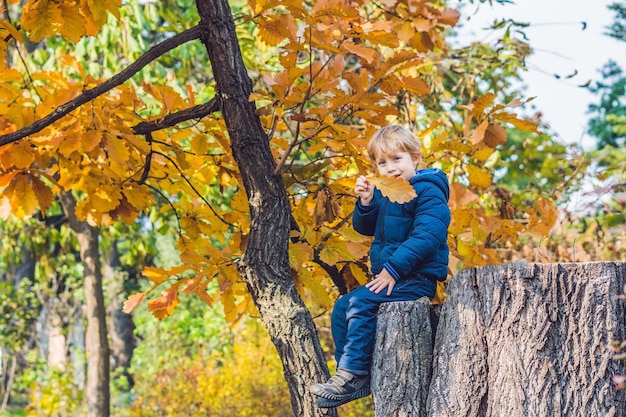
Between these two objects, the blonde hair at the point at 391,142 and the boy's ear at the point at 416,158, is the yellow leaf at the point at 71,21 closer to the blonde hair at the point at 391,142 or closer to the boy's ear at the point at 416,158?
the blonde hair at the point at 391,142

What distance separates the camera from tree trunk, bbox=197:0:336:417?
2471 mm

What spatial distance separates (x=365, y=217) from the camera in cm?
263

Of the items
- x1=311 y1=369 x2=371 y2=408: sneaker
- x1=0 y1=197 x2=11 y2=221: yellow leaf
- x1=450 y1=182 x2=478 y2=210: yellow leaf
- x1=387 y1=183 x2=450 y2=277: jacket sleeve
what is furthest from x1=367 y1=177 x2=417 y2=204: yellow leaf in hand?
x1=0 y1=197 x2=11 y2=221: yellow leaf

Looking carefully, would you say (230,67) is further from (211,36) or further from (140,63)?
(140,63)

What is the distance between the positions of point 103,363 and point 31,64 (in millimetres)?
2781

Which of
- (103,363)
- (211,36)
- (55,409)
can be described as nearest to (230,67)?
(211,36)

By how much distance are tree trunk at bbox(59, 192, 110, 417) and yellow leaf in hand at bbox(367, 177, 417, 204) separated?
4.02 meters

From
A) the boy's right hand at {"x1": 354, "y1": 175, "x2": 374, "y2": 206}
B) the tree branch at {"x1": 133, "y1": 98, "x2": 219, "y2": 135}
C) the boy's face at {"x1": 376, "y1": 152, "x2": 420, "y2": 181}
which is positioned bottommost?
the boy's right hand at {"x1": 354, "y1": 175, "x2": 374, "y2": 206}

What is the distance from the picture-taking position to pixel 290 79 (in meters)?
2.43

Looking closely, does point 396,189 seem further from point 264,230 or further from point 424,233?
point 264,230

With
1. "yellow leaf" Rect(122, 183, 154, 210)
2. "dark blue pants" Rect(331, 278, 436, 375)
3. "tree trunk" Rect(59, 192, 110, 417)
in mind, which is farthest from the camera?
"tree trunk" Rect(59, 192, 110, 417)

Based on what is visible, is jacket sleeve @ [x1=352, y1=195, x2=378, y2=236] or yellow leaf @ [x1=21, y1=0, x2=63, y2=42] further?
jacket sleeve @ [x1=352, y1=195, x2=378, y2=236]

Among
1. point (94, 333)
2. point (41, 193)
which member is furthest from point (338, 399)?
point (94, 333)

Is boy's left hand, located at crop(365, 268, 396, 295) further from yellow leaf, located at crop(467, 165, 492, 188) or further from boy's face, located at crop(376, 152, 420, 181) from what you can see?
yellow leaf, located at crop(467, 165, 492, 188)
